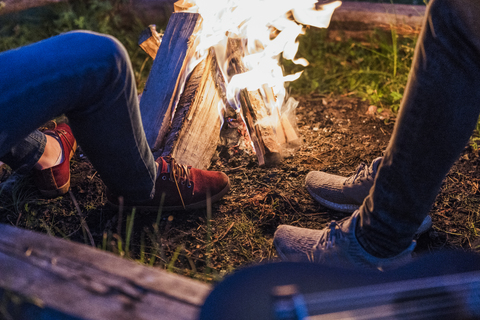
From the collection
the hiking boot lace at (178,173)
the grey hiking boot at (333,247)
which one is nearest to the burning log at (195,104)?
the hiking boot lace at (178,173)

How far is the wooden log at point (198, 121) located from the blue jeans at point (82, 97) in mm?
548

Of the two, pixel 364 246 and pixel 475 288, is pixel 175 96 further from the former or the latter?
pixel 475 288

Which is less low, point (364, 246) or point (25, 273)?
point (25, 273)

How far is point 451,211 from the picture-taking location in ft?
6.74

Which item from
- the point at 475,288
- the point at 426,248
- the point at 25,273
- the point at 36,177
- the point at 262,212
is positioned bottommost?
the point at 426,248

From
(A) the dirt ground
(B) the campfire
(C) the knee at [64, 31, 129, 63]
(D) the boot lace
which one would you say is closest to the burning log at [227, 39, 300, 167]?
(B) the campfire

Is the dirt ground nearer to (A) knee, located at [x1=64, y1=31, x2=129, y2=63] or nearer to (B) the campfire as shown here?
(B) the campfire

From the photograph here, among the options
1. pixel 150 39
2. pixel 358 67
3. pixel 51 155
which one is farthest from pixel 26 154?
pixel 358 67

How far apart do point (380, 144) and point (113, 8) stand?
3.74 m

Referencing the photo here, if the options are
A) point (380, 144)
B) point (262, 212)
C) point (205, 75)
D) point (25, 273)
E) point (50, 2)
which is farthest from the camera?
point (50, 2)

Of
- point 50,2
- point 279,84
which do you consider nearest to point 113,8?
point 50,2

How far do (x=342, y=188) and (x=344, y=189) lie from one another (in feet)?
0.06

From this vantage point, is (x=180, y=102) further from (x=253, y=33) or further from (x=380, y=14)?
(x=380, y=14)

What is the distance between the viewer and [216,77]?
8.41ft
